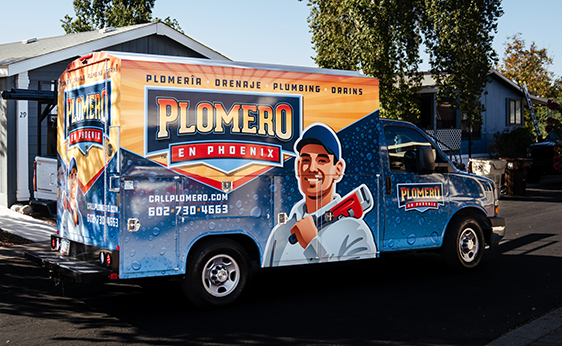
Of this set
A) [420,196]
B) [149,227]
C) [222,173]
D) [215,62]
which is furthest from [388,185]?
[149,227]

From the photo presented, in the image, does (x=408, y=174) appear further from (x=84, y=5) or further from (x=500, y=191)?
(x=84, y=5)

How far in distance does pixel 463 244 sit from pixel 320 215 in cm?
263

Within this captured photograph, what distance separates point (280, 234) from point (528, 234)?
734 cm

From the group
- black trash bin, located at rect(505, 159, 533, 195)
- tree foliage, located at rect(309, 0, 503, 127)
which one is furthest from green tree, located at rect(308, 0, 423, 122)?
black trash bin, located at rect(505, 159, 533, 195)

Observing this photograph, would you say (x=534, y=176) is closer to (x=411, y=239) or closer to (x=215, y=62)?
(x=411, y=239)

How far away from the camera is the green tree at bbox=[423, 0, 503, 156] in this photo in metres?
18.7

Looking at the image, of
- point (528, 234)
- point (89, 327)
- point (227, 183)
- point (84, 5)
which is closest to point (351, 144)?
point (227, 183)

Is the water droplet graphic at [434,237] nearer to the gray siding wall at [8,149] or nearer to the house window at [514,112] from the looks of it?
the gray siding wall at [8,149]

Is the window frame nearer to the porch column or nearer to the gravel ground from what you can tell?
the porch column

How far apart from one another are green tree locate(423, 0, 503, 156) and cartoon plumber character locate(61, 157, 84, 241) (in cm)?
1422

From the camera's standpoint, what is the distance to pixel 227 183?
685 cm

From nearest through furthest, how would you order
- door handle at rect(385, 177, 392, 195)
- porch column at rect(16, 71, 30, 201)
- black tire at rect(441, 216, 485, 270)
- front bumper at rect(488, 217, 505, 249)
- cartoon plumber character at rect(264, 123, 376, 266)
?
cartoon plumber character at rect(264, 123, 376, 266), door handle at rect(385, 177, 392, 195), black tire at rect(441, 216, 485, 270), front bumper at rect(488, 217, 505, 249), porch column at rect(16, 71, 30, 201)

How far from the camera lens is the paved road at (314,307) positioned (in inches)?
233

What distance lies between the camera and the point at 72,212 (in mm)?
7312
